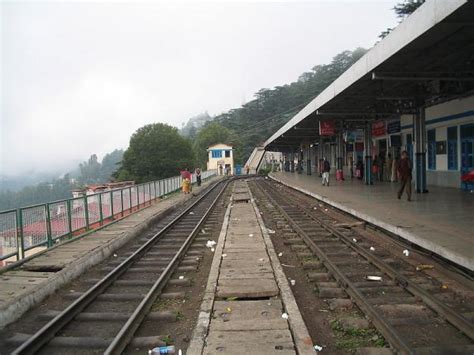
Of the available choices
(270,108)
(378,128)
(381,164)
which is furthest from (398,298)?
(270,108)

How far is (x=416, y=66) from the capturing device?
12.8 m

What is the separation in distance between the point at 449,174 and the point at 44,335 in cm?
1871

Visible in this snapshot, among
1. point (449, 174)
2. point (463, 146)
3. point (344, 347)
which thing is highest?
point (463, 146)

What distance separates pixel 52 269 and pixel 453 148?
1691 centimetres

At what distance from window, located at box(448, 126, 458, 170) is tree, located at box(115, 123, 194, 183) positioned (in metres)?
74.5

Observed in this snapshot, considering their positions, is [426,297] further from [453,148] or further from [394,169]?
[394,169]

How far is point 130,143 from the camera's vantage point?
92750 mm

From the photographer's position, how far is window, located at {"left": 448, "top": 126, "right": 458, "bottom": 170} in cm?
1859

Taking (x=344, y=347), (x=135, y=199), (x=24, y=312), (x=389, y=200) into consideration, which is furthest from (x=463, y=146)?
→ (x=24, y=312)

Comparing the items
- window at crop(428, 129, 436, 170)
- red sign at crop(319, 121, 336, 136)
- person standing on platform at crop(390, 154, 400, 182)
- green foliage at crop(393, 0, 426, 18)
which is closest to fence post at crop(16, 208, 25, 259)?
window at crop(428, 129, 436, 170)

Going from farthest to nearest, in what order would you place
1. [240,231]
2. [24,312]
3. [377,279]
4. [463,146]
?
[463,146] < [240,231] < [377,279] < [24,312]

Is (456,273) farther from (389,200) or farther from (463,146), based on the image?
(463,146)

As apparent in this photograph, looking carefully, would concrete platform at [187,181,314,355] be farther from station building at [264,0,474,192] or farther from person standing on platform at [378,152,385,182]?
person standing on platform at [378,152,385,182]

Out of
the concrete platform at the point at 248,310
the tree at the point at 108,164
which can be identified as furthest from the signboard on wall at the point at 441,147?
the tree at the point at 108,164
